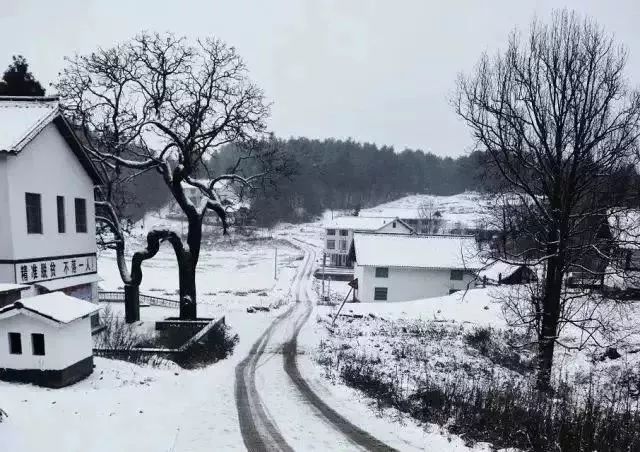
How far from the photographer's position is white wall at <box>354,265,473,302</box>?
42.1 metres

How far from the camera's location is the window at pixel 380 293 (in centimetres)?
4222

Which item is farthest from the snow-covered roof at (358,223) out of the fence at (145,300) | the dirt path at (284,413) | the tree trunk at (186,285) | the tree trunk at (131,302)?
the dirt path at (284,413)

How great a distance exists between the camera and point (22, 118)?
15.4 meters

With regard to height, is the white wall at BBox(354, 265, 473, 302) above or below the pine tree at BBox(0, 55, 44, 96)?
below

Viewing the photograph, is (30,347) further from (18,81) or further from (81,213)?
(18,81)

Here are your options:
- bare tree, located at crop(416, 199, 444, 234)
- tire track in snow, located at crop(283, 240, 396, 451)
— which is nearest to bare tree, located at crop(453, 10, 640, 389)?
tire track in snow, located at crop(283, 240, 396, 451)

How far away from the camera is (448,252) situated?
4353cm

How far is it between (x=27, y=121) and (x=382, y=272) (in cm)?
3312

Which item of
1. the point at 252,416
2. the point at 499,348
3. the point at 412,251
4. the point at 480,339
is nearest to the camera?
the point at 252,416

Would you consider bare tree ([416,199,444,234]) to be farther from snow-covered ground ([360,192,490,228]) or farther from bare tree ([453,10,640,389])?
bare tree ([453,10,640,389])

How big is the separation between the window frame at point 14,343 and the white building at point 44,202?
17.6 ft

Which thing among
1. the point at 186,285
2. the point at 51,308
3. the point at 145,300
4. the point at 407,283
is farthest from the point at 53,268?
the point at 407,283

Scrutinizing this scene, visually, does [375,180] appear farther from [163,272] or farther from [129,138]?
[129,138]

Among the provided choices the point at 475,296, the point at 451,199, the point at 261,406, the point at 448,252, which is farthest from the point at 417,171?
the point at 261,406
